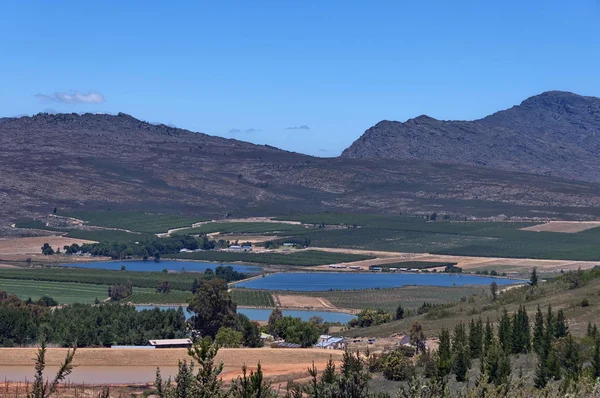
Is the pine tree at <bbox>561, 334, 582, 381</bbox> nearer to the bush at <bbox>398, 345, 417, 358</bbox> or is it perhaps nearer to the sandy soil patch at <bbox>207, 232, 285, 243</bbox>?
the bush at <bbox>398, 345, 417, 358</bbox>

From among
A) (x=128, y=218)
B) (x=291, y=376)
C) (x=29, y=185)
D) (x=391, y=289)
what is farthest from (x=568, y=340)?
(x=29, y=185)

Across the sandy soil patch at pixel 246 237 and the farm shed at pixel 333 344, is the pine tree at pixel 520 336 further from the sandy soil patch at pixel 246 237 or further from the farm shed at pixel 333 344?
the sandy soil patch at pixel 246 237

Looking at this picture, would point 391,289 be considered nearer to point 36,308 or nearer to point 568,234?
point 36,308

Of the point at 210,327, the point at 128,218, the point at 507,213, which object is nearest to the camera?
the point at 210,327

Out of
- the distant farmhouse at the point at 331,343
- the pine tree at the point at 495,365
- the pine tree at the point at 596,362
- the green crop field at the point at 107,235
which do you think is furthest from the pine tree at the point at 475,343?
the green crop field at the point at 107,235

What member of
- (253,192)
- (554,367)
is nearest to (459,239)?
(253,192)

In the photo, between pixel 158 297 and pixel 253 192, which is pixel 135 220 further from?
pixel 158 297
